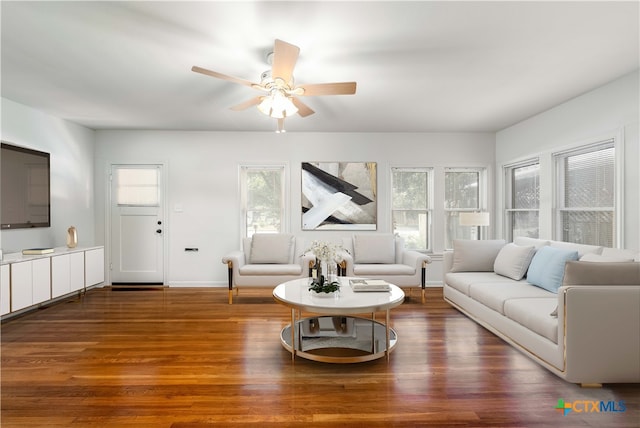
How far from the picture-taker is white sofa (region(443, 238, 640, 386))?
2.33m

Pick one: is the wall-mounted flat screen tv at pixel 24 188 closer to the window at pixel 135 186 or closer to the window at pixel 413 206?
the window at pixel 135 186

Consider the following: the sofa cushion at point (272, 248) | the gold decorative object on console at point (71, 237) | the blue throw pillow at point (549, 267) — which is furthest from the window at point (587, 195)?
the gold decorative object on console at point (71, 237)

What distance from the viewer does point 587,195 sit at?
4.06m

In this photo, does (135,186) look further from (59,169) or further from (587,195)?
(587,195)

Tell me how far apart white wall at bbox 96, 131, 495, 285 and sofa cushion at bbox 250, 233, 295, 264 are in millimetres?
581

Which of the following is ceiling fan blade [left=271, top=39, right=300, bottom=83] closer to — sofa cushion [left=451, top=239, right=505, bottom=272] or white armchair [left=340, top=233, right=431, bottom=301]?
white armchair [left=340, top=233, right=431, bottom=301]

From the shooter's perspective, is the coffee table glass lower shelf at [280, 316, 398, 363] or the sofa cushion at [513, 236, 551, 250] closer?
the coffee table glass lower shelf at [280, 316, 398, 363]

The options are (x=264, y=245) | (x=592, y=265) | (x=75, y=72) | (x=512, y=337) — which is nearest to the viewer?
(x=592, y=265)

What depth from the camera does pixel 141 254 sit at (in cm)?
577

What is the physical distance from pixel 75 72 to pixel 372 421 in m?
3.91

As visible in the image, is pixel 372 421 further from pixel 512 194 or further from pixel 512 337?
pixel 512 194

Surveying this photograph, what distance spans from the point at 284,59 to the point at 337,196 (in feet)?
11.3

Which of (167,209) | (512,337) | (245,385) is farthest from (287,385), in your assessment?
(167,209)

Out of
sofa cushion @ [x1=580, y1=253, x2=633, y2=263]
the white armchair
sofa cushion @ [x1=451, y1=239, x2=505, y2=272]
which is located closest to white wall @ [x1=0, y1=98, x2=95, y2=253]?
the white armchair
